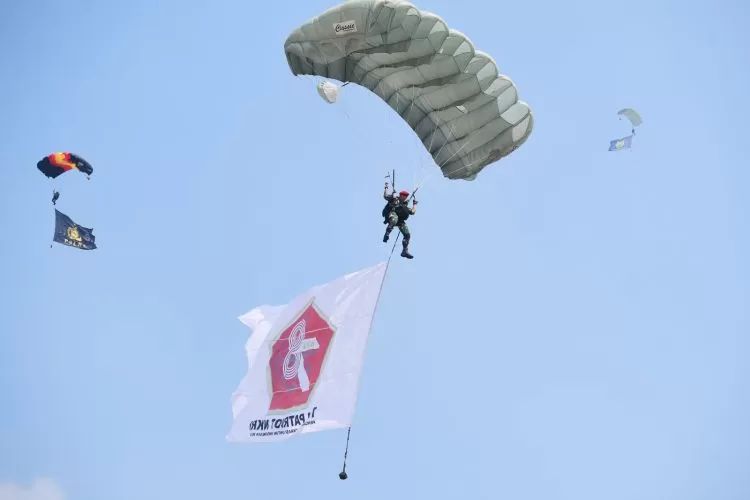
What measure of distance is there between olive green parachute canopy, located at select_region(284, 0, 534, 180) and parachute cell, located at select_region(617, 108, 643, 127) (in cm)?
939

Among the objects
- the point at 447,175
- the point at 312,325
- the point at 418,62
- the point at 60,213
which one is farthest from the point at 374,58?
the point at 60,213

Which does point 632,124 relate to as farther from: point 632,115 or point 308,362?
point 308,362

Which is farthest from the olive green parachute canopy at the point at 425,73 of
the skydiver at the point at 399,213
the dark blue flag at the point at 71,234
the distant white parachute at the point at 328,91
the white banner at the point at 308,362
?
the dark blue flag at the point at 71,234

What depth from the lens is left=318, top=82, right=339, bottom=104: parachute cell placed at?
67.1 ft

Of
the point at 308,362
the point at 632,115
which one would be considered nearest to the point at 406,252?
the point at 308,362

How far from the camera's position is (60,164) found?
26469 millimetres

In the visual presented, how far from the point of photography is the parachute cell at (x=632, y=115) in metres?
28.2

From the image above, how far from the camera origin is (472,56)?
60.1 ft

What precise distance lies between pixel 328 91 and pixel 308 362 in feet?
21.6

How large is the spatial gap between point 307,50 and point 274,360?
6.65m

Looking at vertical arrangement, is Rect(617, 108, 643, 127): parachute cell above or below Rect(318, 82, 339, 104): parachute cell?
above

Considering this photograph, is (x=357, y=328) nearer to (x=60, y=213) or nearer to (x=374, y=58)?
(x=374, y=58)

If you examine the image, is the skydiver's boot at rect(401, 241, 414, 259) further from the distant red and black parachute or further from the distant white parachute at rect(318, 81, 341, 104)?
the distant red and black parachute

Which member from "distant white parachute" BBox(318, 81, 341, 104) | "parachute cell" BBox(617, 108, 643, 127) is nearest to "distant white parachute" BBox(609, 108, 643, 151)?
"parachute cell" BBox(617, 108, 643, 127)
